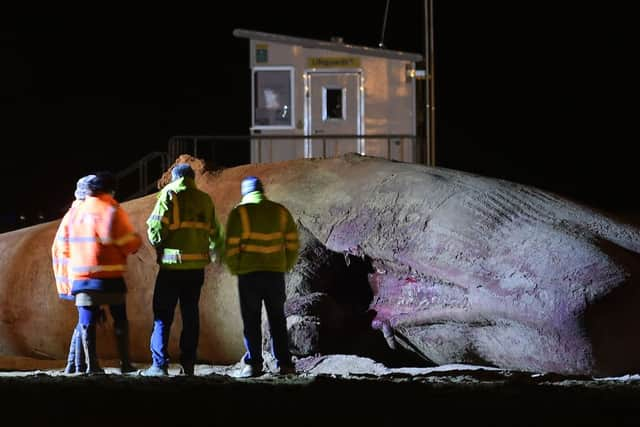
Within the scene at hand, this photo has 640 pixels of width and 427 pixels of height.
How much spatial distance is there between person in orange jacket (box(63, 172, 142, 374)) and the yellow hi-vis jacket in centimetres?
87

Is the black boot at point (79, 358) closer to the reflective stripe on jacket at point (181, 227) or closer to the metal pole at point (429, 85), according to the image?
the reflective stripe on jacket at point (181, 227)

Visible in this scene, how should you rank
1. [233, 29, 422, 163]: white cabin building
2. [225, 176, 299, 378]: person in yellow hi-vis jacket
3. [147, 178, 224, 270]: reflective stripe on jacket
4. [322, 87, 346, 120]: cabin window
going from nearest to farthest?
[147, 178, 224, 270]: reflective stripe on jacket < [225, 176, 299, 378]: person in yellow hi-vis jacket < [233, 29, 422, 163]: white cabin building < [322, 87, 346, 120]: cabin window

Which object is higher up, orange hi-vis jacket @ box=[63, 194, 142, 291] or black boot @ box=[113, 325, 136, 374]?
orange hi-vis jacket @ box=[63, 194, 142, 291]

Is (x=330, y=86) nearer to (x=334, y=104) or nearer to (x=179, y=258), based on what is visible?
(x=334, y=104)

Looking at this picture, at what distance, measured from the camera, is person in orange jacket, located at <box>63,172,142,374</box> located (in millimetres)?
9680

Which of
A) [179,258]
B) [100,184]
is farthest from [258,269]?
[100,184]

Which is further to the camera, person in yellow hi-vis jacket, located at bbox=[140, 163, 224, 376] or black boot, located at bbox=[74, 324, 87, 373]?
black boot, located at bbox=[74, 324, 87, 373]

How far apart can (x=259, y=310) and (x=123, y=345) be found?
1280mm

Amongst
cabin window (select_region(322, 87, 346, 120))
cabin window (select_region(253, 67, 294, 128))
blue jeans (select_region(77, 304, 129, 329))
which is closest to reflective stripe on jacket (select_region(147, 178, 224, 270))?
blue jeans (select_region(77, 304, 129, 329))

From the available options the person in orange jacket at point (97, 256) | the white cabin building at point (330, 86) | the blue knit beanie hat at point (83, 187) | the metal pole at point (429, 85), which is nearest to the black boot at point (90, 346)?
the person in orange jacket at point (97, 256)

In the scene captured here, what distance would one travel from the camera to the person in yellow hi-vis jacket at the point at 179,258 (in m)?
9.62

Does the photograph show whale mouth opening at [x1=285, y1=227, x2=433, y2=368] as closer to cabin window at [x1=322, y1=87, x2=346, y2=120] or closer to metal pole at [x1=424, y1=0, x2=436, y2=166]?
metal pole at [x1=424, y1=0, x2=436, y2=166]

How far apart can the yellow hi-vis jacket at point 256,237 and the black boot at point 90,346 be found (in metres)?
1.35

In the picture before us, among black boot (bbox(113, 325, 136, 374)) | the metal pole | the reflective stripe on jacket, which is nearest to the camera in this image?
the reflective stripe on jacket
